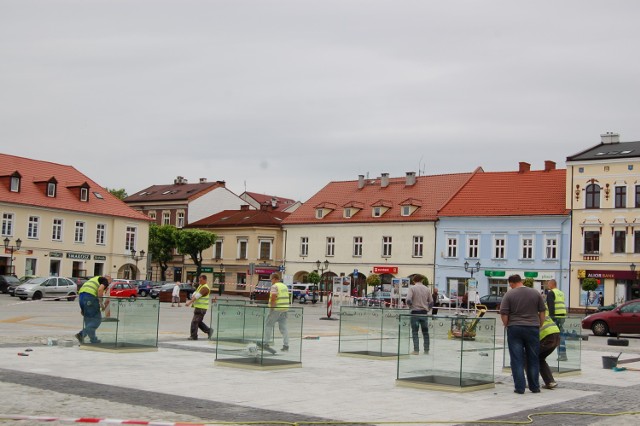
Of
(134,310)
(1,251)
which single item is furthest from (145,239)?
(134,310)

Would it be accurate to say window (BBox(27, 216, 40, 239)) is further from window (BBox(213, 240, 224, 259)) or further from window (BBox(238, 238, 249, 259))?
window (BBox(238, 238, 249, 259))

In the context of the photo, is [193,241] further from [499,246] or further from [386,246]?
[499,246]

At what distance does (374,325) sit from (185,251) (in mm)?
58268

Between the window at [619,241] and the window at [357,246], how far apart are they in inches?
819

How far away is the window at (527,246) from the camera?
61219 mm

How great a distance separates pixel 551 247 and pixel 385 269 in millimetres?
A: 13665

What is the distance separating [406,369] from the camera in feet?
44.4

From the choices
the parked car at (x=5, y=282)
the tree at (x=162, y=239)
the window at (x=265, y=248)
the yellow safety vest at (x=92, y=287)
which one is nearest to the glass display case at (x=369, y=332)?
the yellow safety vest at (x=92, y=287)

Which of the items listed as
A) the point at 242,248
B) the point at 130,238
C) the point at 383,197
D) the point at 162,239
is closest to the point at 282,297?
the point at 383,197

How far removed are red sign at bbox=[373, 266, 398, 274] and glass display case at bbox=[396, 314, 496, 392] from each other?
53681 millimetres

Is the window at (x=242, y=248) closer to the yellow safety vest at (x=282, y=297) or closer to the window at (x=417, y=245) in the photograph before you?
the window at (x=417, y=245)

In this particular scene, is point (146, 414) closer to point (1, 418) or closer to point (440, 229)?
point (1, 418)

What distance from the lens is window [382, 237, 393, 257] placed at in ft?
224

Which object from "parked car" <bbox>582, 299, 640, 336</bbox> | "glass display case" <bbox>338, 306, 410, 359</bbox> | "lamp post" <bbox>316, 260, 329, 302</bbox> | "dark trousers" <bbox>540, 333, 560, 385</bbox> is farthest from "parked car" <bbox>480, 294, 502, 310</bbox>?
"dark trousers" <bbox>540, 333, 560, 385</bbox>
